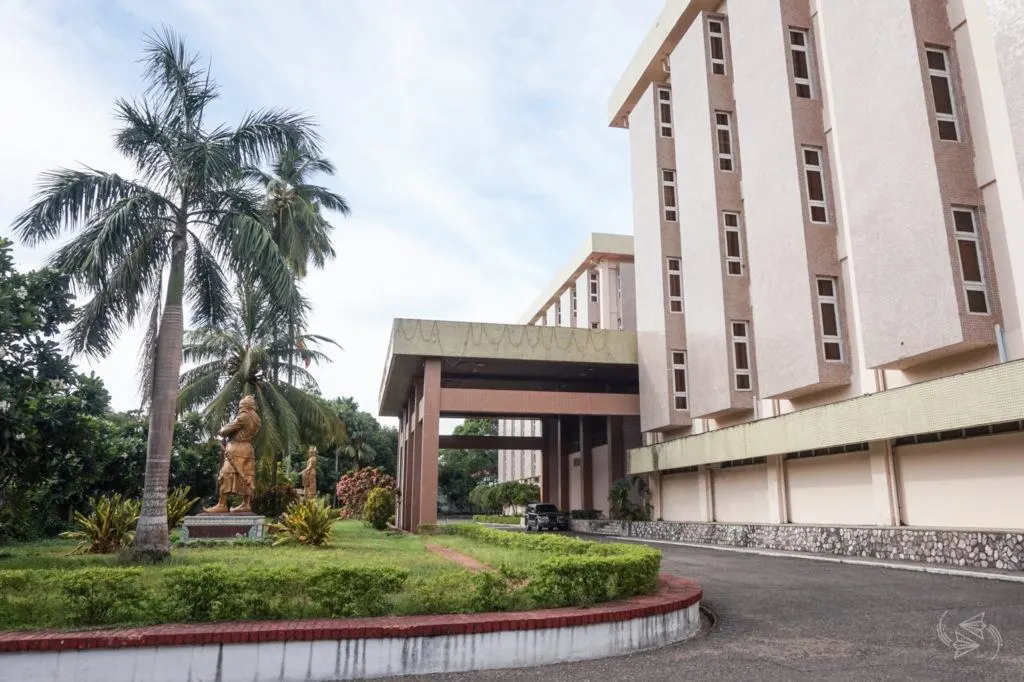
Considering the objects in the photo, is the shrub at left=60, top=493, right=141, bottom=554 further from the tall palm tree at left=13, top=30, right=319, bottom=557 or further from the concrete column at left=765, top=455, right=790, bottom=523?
the concrete column at left=765, top=455, right=790, bottom=523

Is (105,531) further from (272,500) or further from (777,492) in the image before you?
(777,492)

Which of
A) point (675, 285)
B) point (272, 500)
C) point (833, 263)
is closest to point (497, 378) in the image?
point (675, 285)

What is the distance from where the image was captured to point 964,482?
14.0 meters

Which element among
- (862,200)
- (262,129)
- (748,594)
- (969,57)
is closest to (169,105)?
(262,129)

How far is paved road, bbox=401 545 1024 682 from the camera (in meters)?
5.86

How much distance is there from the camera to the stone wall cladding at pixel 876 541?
40.3ft

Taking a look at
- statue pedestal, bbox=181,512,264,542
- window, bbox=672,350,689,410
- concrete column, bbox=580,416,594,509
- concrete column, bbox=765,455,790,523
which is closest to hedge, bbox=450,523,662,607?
statue pedestal, bbox=181,512,264,542

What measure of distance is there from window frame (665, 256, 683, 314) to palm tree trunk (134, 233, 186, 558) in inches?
707

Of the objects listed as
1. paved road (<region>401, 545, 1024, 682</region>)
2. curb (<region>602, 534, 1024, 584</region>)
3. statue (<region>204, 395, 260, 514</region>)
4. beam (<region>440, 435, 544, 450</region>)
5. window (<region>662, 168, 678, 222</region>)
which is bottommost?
paved road (<region>401, 545, 1024, 682</region>)

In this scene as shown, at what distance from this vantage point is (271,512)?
925 inches

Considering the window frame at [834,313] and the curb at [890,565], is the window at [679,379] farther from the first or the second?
the window frame at [834,313]

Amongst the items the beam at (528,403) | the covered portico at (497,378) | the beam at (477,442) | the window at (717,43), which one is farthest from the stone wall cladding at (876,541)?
the window at (717,43)

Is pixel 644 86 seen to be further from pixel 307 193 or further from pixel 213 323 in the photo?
pixel 213 323

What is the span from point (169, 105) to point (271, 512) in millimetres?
14968
